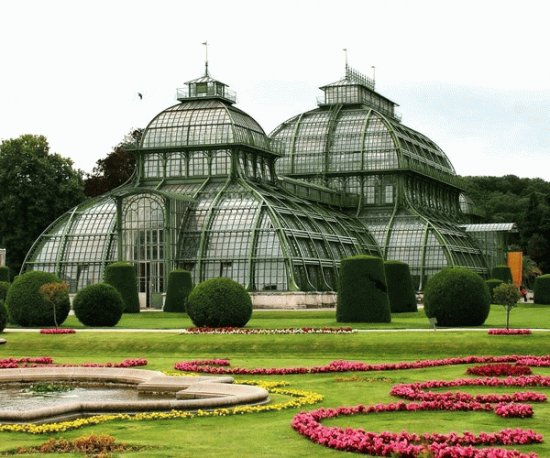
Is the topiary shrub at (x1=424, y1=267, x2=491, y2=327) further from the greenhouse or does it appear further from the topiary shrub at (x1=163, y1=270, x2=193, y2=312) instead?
the greenhouse

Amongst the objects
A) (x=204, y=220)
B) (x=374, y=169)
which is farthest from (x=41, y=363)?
(x=374, y=169)

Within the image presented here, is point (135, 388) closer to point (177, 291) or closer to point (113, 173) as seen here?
point (177, 291)

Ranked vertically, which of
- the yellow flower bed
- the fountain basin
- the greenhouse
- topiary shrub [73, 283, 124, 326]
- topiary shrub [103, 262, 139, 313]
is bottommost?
the yellow flower bed

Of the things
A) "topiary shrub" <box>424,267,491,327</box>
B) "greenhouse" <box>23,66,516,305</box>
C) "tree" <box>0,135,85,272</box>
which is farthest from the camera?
"tree" <box>0,135,85,272</box>

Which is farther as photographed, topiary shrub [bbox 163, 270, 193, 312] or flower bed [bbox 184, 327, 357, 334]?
topiary shrub [bbox 163, 270, 193, 312]

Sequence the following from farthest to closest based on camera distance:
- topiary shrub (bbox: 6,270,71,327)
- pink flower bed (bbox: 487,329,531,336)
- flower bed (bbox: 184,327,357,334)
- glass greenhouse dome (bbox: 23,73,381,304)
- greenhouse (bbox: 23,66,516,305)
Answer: greenhouse (bbox: 23,66,516,305)
glass greenhouse dome (bbox: 23,73,381,304)
topiary shrub (bbox: 6,270,71,327)
flower bed (bbox: 184,327,357,334)
pink flower bed (bbox: 487,329,531,336)

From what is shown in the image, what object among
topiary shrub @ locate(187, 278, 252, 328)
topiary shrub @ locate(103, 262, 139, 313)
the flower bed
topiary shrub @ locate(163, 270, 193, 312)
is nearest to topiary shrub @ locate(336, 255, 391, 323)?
Answer: topiary shrub @ locate(187, 278, 252, 328)

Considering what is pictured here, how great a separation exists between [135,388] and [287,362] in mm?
7912

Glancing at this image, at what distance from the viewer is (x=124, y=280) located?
5938cm

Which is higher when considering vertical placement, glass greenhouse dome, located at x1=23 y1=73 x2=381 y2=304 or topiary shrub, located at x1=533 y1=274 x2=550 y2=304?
glass greenhouse dome, located at x1=23 y1=73 x2=381 y2=304

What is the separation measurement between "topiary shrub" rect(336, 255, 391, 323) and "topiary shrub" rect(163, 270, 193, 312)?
15493mm

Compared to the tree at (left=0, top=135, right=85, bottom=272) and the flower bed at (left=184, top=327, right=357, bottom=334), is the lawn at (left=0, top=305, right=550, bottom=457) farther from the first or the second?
the tree at (left=0, top=135, right=85, bottom=272)

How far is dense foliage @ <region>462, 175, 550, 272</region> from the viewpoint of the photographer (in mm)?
112250

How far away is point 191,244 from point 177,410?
173 ft
